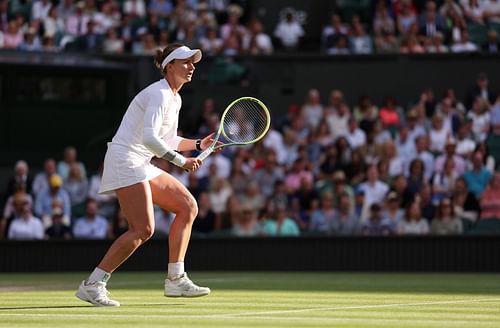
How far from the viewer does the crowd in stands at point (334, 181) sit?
1688cm

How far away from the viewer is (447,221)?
16.5 metres

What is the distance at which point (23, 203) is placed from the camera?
17188mm

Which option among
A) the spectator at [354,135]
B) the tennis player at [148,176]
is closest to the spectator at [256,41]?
the spectator at [354,135]

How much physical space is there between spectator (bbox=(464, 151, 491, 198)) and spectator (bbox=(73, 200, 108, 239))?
5.04 meters

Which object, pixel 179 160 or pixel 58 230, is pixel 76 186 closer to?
pixel 58 230

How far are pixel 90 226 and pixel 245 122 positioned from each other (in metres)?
7.39

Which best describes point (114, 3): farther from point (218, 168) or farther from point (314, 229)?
point (314, 229)

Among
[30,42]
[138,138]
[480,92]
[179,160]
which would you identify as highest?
[30,42]

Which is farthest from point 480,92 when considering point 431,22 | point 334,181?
point 334,181

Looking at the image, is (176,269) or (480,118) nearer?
(176,269)

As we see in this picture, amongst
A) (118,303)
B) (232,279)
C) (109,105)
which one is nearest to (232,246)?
(232,279)

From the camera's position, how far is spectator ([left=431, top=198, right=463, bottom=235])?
1641 centimetres

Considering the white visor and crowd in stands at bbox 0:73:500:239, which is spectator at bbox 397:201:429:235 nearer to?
crowd in stands at bbox 0:73:500:239

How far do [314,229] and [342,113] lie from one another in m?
2.63
